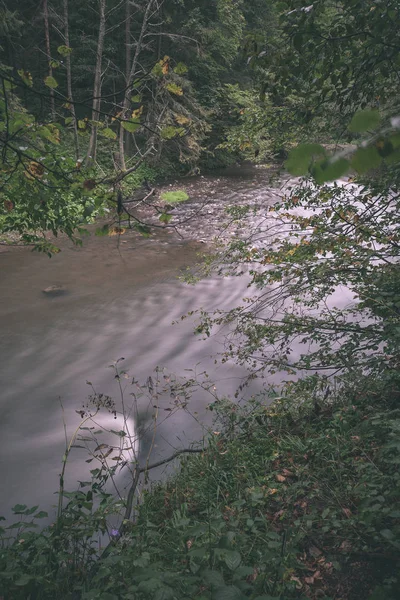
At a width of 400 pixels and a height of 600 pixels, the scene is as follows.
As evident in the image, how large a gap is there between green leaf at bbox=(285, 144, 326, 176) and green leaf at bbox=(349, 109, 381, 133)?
2.8 inches

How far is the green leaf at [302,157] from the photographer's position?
949 mm

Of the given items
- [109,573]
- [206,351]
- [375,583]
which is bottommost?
[375,583]

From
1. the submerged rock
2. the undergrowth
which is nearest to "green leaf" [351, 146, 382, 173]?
the undergrowth

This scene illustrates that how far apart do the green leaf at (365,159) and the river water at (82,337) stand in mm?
5012

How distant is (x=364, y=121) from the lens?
92cm

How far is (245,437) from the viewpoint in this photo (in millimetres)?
5047

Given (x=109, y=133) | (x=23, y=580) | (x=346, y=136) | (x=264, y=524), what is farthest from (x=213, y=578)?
(x=346, y=136)

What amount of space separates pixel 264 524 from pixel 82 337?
589 cm

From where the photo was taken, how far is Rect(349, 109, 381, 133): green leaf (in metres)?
0.92

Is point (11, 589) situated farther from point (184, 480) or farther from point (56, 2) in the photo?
point (56, 2)

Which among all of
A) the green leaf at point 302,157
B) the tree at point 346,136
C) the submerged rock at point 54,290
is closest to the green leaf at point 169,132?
the tree at point 346,136

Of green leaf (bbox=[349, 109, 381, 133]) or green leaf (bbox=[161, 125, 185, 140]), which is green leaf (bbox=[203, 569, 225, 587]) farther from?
green leaf (bbox=[161, 125, 185, 140])

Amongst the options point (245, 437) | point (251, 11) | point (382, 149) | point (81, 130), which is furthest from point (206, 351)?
point (251, 11)

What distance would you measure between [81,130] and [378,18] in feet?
6.67
